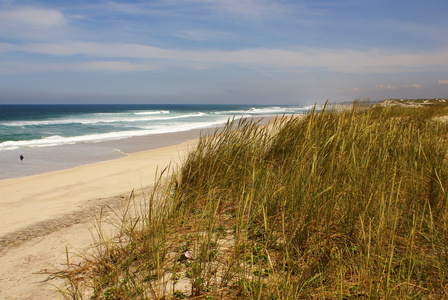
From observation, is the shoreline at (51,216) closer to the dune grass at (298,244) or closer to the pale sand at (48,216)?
the pale sand at (48,216)

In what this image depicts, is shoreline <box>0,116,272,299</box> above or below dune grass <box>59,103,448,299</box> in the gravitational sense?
below

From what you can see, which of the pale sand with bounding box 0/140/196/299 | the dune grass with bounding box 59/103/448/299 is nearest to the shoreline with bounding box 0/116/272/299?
the pale sand with bounding box 0/140/196/299

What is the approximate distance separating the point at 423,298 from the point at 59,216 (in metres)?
4.50

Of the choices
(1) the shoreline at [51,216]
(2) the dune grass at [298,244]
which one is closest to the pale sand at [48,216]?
(1) the shoreline at [51,216]

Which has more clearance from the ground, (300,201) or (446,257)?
(300,201)

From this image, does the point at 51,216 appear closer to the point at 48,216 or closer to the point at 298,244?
the point at 48,216

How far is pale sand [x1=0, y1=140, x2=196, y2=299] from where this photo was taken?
9.25 ft

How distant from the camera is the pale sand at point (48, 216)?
9.25 feet

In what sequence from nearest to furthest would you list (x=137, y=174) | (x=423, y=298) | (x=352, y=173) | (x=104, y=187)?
(x=423, y=298) < (x=352, y=173) < (x=104, y=187) < (x=137, y=174)

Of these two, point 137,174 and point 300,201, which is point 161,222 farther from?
point 137,174

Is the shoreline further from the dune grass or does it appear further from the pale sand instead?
the dune grass

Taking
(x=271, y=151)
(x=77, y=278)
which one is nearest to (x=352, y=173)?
(x=271, y=151)

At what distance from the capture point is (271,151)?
14.5 ft

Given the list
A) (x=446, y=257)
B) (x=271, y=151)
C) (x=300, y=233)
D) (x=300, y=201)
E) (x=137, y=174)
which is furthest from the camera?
(x=137, y=174)
